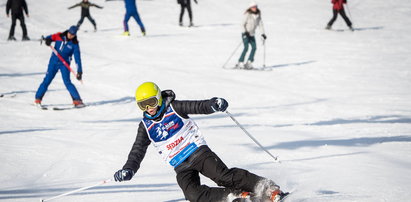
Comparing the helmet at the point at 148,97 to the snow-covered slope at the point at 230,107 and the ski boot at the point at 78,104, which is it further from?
the ski boot at the point at 78,104

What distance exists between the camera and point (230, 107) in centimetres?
916

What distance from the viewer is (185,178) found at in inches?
154

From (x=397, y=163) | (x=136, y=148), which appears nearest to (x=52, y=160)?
(x=136, y=148)

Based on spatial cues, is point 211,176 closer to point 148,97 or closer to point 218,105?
point 218,105

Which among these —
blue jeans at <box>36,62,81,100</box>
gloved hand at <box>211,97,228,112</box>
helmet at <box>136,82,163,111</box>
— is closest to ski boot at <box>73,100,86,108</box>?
blue jeans at <box>36,62,81,100</box>

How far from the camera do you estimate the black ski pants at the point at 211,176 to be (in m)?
3.75

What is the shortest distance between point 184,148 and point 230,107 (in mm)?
5243

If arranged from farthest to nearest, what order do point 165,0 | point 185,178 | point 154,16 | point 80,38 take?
point 165,0 < point 154,16 < point 80,38 < point 185,178

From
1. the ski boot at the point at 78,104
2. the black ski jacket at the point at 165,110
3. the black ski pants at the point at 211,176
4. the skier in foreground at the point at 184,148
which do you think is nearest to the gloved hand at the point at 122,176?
the skier in foreground at the point at 184,148

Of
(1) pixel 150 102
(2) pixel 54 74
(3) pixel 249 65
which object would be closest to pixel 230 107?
(3) pixel 249 65

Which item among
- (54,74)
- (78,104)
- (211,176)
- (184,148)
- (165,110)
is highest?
(165,110)

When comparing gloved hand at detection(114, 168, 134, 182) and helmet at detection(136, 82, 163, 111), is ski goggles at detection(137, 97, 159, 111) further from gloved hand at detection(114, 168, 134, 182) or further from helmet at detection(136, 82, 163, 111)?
gloved hand at detection(114, 168, 134, 182)

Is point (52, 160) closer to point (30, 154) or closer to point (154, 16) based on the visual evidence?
point (30, 154)

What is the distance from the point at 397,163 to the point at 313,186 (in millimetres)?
1479
